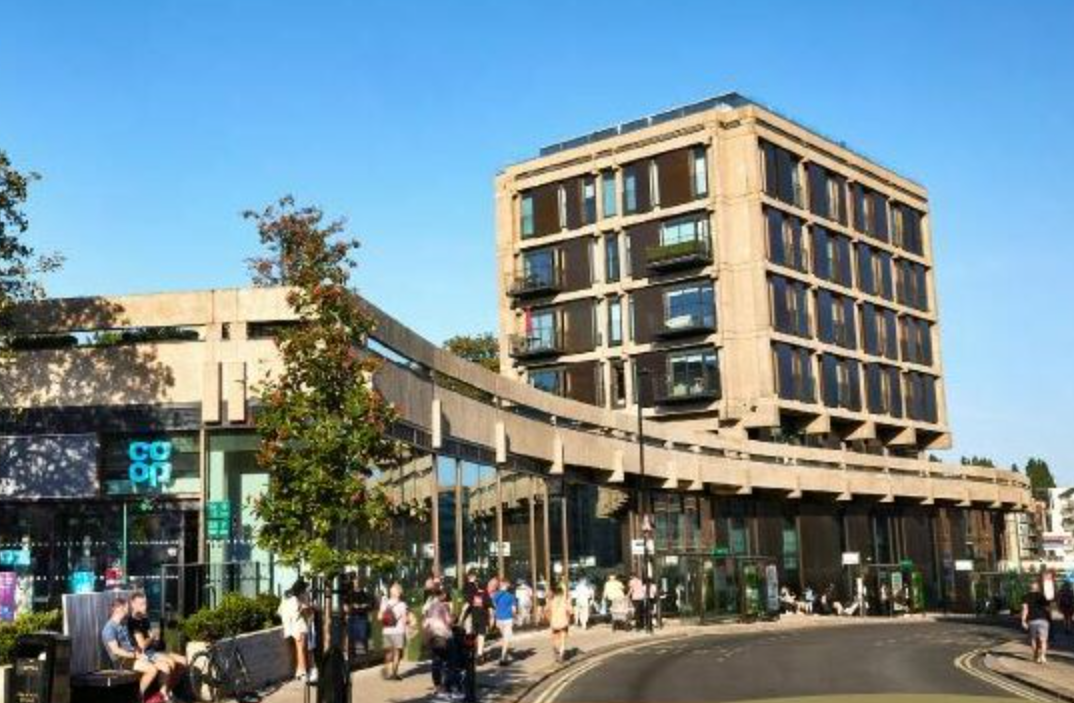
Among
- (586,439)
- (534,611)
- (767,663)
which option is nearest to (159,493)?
(767,663)

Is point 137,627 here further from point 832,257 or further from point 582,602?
point 832,257

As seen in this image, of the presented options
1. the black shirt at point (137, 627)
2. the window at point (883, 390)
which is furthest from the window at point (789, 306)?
the black shirt at point (137, 627)

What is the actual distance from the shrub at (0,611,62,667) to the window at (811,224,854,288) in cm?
6072

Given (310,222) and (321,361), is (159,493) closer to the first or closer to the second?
(321,361)

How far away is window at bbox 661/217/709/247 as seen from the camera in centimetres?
7112

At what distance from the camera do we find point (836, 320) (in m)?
76.5

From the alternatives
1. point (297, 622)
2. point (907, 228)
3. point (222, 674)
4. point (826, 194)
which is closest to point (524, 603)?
point (297, 622)

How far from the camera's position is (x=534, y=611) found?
41750 millimetres

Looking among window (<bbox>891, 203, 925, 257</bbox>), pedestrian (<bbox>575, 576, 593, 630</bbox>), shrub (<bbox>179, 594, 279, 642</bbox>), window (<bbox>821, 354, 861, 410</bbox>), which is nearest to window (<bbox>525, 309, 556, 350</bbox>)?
window (<bbox>821, 354, 861, 410</bbox>)

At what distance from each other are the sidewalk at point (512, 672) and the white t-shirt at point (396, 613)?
91 cm

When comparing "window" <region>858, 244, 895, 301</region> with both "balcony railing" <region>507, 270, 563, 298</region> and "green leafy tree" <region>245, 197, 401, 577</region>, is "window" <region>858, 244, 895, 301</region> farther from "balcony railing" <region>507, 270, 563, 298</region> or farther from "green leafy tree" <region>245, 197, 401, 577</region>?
"green leafy tree" <region>245, 197, 401, 577</region>

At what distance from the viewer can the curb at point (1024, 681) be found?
19.9m

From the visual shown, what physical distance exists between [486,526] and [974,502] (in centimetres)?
5686

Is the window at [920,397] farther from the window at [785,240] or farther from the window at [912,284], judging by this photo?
the window at [785,240]
